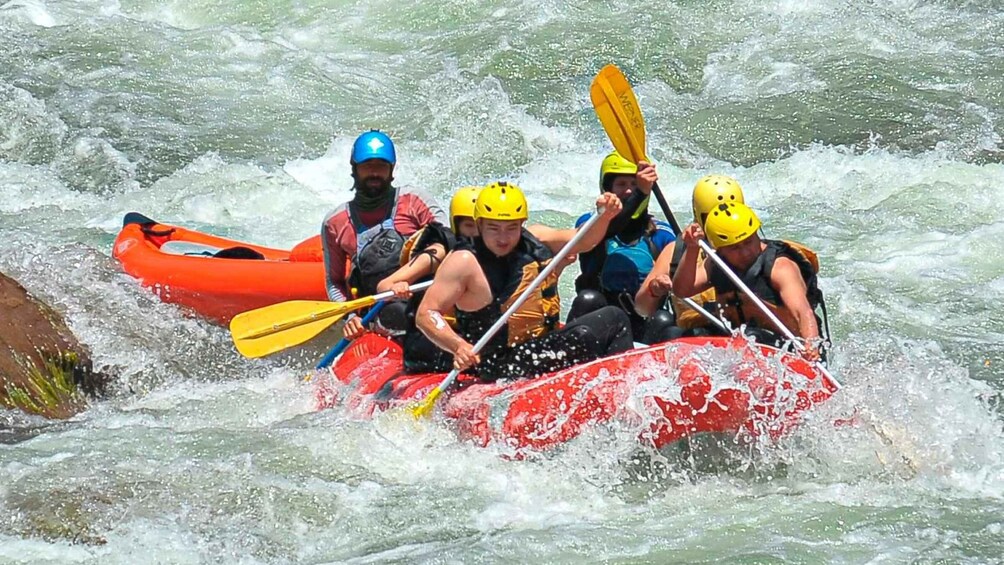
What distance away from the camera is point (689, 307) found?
604cm

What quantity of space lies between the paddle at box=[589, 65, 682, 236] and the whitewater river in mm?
1191

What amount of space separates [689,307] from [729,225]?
1.53 feet

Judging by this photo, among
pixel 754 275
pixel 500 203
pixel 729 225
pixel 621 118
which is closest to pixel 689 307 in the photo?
pixel 754 275

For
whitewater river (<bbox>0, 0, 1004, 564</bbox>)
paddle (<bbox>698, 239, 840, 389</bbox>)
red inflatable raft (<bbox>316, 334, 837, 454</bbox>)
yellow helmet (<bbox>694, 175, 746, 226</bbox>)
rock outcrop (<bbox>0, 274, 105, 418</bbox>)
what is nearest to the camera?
whitewater river (<bbox>0, 0, 1004, 564</bbox>)

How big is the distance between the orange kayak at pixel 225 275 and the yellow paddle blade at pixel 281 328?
2.73 feet

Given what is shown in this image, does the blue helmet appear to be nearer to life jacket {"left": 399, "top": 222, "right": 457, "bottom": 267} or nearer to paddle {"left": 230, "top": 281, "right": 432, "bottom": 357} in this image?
life jacket {"left": 399, "top": 222, "right": 457, "bottom": 267}

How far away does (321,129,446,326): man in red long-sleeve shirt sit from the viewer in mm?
6832

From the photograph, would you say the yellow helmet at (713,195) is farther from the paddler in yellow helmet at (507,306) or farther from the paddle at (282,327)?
the paddle at (282,327)

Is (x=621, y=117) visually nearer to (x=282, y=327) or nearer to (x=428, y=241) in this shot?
(x=428, y=241)

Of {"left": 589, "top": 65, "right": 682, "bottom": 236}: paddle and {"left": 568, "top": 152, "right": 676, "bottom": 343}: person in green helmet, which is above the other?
→ {"left": 589, "top": 65, "right": 682, "bottom": 236}: paddle

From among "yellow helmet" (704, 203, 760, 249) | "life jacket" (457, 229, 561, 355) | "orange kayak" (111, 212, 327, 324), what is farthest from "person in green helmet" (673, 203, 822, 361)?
"orange kayak" (111, 212, 327, 324)

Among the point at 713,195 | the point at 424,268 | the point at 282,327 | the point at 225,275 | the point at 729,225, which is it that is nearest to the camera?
the point at 729,225

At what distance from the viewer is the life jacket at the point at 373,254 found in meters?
6.82

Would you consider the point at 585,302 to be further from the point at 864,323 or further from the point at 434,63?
the point at 434,63
